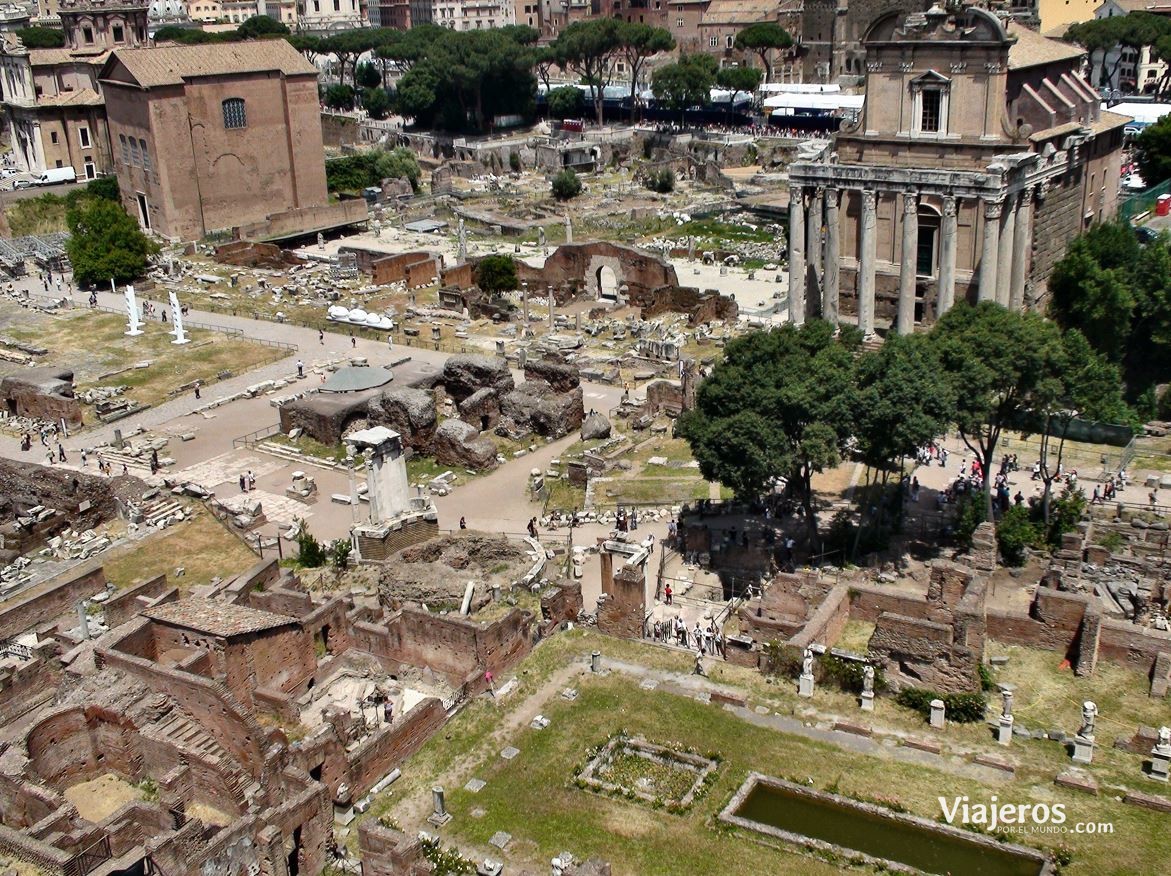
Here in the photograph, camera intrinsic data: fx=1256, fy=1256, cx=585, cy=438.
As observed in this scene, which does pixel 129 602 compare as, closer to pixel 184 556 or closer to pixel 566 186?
pixel 184 556

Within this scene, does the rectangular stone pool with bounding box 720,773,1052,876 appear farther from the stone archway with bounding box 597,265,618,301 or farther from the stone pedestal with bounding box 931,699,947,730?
the stone archway with bounding box 597,265,618,301

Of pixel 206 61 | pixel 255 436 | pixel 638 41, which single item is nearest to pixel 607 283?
pixel 255 436

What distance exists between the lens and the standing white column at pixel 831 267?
55.6 m

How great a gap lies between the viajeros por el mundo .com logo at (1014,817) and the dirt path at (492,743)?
9164 millimetres

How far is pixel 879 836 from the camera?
77.9 feet

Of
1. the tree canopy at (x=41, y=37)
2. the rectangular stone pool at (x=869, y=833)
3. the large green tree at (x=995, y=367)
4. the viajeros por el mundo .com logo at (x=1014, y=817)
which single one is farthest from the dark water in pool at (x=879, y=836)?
the tree canopy at (x=41, y=37)

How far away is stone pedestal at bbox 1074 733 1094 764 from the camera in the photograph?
25.6 m

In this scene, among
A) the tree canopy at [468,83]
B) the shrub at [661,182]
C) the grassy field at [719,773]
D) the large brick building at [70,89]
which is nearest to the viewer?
the grassy field at [719,773]

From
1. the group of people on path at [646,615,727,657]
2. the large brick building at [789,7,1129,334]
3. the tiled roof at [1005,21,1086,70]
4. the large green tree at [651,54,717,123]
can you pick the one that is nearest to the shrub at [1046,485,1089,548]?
the group of people on path at [646,615,727,657]

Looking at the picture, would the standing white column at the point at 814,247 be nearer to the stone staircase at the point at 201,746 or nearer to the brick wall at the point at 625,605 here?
the brick wall at the point at 625,605

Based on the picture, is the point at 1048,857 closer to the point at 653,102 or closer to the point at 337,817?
the point at 337,817

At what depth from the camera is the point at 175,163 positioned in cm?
8956

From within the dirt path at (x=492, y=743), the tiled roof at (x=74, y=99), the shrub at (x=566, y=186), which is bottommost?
the dirt path at (x=492, y=743)

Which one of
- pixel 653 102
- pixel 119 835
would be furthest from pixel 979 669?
pixel 653 102
